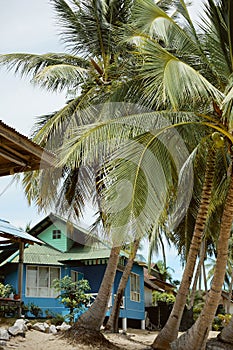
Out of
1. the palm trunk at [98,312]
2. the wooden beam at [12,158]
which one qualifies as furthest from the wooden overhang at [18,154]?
the palm trunk at [98,312]

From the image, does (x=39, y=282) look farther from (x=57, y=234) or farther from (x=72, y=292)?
(x=72, y=292)

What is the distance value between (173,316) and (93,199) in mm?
4430

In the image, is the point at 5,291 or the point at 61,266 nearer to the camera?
the point at 5,291

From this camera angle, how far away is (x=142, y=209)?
31.3 ft

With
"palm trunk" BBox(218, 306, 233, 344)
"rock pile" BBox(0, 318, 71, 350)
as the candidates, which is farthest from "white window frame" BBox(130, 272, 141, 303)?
"palm trunk" BBox(218, 306, 233, 344)

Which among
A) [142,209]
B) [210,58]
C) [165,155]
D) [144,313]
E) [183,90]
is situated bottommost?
[144,313]

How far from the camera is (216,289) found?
11719 mm

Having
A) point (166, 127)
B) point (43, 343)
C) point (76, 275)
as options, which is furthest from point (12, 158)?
point (76, 275)

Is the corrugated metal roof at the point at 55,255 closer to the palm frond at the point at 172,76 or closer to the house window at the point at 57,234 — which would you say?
the house window at the point at 57,234

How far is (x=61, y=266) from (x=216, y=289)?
1156 centimetres

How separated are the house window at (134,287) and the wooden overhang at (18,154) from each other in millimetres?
18514

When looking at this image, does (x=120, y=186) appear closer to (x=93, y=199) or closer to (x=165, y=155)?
(x=165, y=155)

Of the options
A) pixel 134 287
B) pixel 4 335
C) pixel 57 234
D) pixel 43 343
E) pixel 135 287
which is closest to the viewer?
pixel 4 335

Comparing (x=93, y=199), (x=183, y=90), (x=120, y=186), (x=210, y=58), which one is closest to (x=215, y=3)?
(x=210, y=58)
